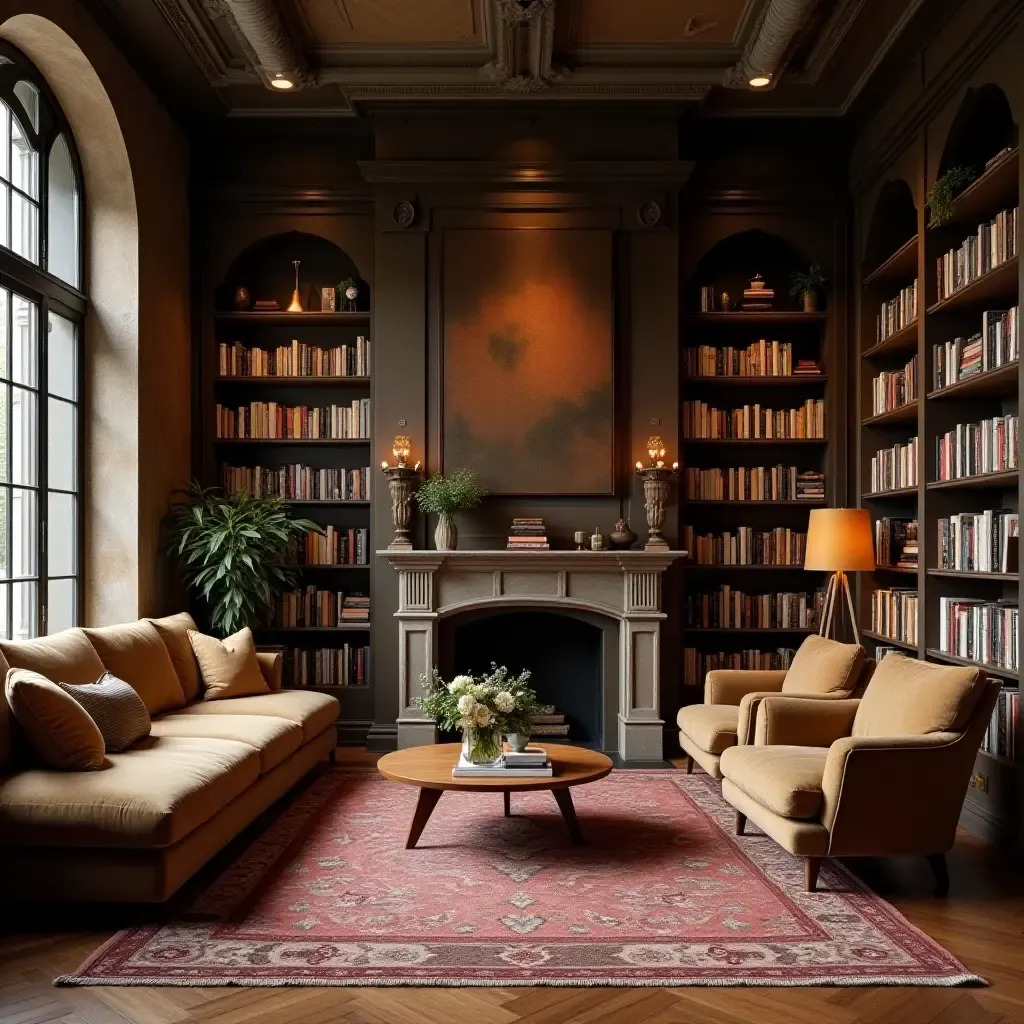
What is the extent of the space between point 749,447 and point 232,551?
3.64m

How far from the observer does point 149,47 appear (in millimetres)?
5785

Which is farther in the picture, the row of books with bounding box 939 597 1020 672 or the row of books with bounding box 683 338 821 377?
the row of books with bounding box 683 338 821 377

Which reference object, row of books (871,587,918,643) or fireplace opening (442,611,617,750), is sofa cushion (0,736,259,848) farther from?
row of books (871,587,918,643)

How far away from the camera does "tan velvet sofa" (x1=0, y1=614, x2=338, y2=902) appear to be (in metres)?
3.42

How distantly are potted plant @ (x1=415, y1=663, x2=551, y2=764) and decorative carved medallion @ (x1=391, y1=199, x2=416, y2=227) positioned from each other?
11.2 feet

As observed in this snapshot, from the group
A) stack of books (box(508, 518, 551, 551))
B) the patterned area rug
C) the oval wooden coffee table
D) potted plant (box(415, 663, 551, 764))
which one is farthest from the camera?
stack of books (box(508, 518, 551, 551))

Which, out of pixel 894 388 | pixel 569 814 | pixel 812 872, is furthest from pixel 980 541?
pixel 569 814

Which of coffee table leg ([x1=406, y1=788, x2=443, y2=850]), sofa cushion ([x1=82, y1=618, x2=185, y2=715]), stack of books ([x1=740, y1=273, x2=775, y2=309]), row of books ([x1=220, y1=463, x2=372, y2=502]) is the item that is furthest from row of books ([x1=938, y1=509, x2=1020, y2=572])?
sofa cushion ([x1=82, y1=618, x2=185, y2=715])

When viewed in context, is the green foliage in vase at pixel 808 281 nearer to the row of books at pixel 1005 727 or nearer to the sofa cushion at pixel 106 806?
the row of books at pixel 1005 727

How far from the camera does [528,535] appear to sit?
652 cm

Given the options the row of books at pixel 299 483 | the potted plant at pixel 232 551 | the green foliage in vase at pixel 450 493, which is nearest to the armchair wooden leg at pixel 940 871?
the green foliage in vase at pixel 450 493

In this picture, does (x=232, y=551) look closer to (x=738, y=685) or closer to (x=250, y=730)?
(x=250, y=730)

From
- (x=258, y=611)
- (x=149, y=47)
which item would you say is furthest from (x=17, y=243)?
(x=258, y=611)

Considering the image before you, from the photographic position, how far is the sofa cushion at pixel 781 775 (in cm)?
383
